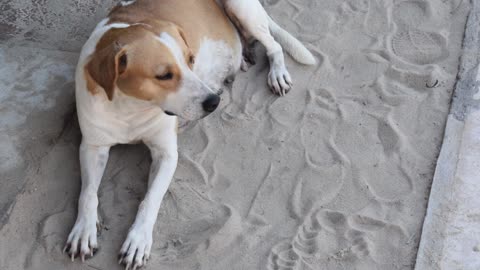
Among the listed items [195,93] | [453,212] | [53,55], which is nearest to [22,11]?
[53,55]

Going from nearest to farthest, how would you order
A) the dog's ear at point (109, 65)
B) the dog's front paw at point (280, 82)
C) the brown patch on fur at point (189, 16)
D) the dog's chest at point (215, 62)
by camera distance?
the dog's ear at point (109, 65) < the brown patch on fur at point (189, 16) < the dog's chest at point (215, 62) < the dog's front paw at point (280, 82)

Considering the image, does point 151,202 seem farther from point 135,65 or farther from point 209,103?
point 135,65

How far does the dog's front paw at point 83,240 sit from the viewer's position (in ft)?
11.6

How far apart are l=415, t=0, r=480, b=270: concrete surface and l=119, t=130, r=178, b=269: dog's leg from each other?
54.3 inches

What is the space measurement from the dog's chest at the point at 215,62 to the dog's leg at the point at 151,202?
1.95 feet

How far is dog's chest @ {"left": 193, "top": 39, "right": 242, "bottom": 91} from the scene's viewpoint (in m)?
4.31

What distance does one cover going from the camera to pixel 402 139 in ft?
13.3

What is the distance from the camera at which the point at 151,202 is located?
3.66 m

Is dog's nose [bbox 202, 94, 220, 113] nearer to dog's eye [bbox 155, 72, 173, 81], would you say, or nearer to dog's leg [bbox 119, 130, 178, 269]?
dog's eye [bbox 155, 72, 173, 81]

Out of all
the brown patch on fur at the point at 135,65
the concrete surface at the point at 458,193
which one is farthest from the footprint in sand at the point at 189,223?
the concrete surface at the point at 458,193

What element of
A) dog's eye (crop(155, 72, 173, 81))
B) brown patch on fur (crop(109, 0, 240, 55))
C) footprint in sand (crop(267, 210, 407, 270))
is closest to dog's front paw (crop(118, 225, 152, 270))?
footprint in sand (crop(267, 210, 407, 270))

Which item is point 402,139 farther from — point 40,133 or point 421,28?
point 40,133

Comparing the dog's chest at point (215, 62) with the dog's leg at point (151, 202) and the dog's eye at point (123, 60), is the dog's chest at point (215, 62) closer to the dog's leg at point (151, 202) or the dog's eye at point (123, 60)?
the dog's leg at point (151, 202)

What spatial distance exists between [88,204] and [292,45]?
1792 millimetres
